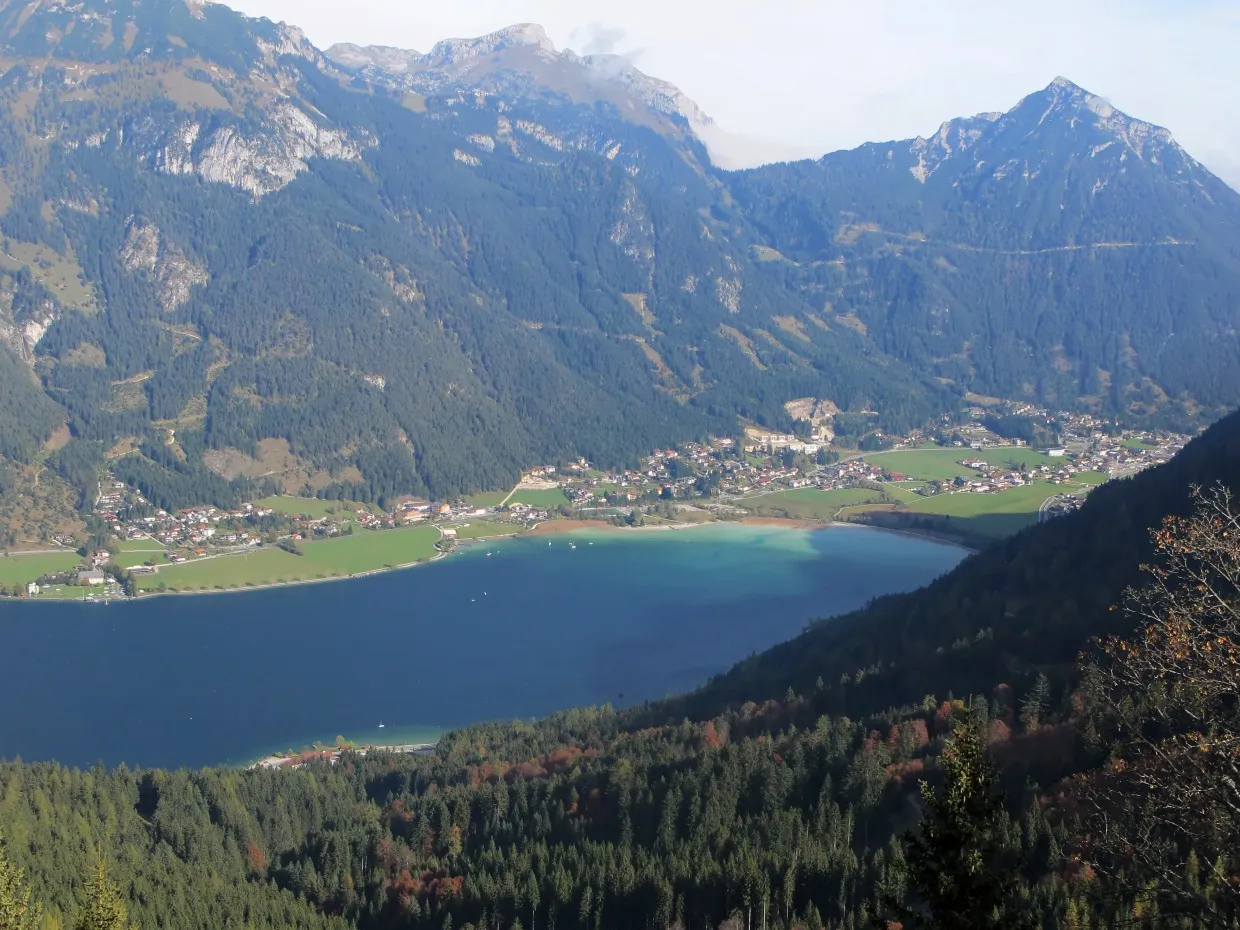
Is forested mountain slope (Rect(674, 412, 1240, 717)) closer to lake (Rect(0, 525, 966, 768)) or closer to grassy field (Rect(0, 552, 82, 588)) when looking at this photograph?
lake (Rect(0, 525, 966, 768))

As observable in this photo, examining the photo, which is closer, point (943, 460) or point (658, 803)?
point (658, 803)

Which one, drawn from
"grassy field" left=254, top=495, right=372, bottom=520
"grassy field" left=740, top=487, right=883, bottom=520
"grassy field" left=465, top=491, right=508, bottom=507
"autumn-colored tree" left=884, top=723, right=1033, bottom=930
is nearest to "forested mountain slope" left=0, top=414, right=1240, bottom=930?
"autumn-colored tree" left=884, top=723, right=1033, bottom=930

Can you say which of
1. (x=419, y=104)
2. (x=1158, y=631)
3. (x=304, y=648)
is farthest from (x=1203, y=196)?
(x=1158, y=631)

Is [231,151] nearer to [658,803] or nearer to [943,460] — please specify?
[943,460]

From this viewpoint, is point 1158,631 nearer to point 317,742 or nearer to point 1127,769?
point 1127,769

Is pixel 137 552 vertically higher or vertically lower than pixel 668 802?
higher

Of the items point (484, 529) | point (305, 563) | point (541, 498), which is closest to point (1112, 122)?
point (541, 498)
